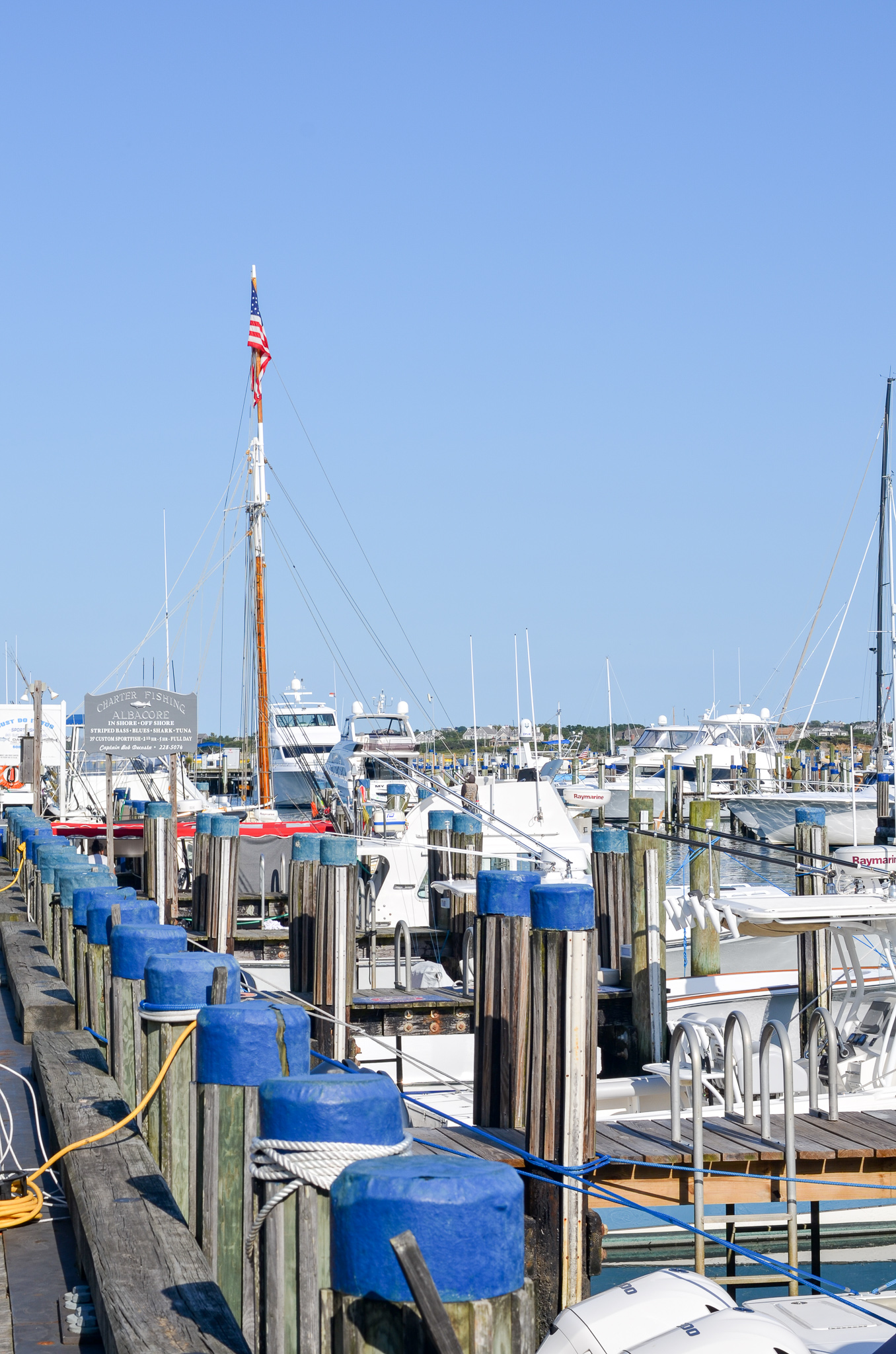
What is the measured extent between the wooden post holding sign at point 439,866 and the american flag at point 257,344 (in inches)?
723

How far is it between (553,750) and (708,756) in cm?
3577

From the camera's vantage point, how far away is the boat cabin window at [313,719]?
5772 centimetres

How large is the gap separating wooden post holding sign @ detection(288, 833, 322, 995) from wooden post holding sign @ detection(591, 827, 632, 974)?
3.18 metres

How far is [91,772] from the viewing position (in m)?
44.4

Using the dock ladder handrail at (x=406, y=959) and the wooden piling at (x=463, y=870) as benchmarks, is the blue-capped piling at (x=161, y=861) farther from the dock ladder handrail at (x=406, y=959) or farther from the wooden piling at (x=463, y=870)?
the dock ladder handrail at (x=406, y=959)

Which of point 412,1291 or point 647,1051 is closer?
point 412,1291

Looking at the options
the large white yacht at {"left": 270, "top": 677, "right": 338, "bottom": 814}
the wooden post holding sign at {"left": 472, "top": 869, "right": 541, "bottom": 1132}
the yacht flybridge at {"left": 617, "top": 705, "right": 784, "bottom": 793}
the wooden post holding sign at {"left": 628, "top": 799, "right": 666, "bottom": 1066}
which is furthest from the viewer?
the yacht flybridge at {"left": 617, "top": 705, "right": 784, "bottom": 793}

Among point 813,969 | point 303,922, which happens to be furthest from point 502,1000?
point 303,922

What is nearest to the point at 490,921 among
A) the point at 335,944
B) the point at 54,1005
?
the point at 54,1005

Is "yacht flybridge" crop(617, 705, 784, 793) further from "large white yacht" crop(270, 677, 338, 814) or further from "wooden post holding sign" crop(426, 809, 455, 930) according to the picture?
A: "wooden post holding sign" crop(426, 809, 455, 930)

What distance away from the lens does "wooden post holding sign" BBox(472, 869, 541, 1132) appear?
9336 millimetres

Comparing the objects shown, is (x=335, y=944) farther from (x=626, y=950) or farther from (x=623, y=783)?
(x=623, y=783)

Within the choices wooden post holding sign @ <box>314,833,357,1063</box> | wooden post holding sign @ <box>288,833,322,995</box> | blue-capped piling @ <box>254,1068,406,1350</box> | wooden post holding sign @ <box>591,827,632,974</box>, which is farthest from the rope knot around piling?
wooden post holding sign @ <box>591,827,632,974</box>

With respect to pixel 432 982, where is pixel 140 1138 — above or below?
above
